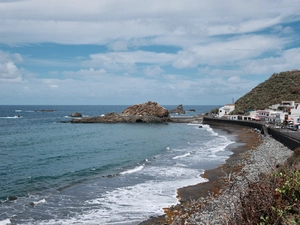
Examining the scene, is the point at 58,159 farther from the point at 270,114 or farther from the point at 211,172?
the point at 270,114

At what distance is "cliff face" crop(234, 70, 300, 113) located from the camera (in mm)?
94250

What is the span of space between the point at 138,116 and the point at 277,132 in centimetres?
5335

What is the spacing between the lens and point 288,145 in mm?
37438

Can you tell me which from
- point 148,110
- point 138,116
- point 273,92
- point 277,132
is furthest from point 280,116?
point 148,110

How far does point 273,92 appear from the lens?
10225cm

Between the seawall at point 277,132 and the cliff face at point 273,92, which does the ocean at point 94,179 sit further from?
the cliff face at point 273,92

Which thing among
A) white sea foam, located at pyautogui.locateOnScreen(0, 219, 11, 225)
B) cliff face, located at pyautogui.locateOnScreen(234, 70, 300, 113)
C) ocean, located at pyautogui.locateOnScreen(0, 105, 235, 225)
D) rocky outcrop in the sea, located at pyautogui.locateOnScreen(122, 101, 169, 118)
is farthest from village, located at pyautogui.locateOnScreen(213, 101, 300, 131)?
white sea foam, located at pyautogui.locateOnScreen(0, 219, 11, 225)

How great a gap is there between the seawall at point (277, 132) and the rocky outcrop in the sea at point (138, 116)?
48.7 ft

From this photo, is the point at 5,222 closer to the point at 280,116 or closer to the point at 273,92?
the point at 280,116

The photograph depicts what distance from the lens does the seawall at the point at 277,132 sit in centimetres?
3592

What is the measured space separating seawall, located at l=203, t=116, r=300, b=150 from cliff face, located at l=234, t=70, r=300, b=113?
43.4ft

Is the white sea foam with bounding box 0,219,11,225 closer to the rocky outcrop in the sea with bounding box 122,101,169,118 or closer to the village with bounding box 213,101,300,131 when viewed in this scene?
the village with bounding box 213,101,300,131

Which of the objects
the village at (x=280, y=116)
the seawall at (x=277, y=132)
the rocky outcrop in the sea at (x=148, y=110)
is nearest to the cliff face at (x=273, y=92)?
the village at (x=280, y=116)

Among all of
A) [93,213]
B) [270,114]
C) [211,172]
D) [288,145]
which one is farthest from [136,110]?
[93,213]
